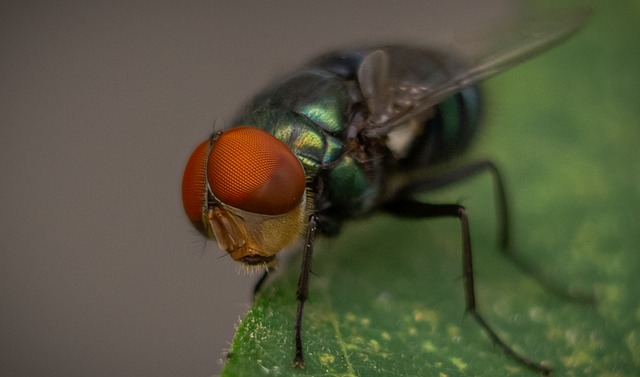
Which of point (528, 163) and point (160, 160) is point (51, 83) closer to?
point (160, 160)

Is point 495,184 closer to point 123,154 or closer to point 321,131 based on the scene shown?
point 321,131

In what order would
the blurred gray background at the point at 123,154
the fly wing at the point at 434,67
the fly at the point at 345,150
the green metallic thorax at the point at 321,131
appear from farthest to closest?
the blurred gray background at the point at 123,154
the fly wing at the point at 434,67
the green metallic thorax at the point at 321,131
the fly at the point at 345,150

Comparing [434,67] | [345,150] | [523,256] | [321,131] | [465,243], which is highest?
[434,67]

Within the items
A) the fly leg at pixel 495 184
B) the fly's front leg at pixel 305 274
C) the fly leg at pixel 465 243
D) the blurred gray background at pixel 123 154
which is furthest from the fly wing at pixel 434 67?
the blurred gray background at pixel 123 154

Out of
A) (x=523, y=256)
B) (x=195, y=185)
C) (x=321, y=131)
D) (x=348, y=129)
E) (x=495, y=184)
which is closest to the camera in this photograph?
(x=195, y=185)

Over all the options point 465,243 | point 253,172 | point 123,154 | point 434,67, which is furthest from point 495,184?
point 123,154

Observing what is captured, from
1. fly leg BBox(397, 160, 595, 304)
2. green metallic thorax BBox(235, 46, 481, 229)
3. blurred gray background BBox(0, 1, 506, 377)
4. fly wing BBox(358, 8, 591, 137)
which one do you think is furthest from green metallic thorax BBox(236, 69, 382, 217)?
blurred gray background BBox(0, 1, 506, 377)

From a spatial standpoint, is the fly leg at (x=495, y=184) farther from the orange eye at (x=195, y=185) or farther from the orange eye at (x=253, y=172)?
the orange eye at (x=195, y=185)
